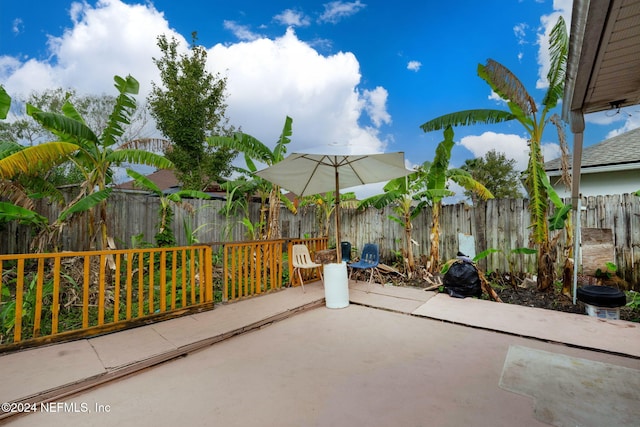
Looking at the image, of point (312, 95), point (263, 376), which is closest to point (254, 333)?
point (263, 376)

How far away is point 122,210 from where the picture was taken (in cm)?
669

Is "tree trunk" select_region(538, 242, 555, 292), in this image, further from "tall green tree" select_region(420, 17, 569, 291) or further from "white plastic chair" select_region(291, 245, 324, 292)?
"white plastic chair" select_region(291, 245, 324, 292)

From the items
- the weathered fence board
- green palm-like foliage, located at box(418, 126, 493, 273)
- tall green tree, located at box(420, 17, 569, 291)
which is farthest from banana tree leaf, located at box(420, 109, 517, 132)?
the weathered fence board

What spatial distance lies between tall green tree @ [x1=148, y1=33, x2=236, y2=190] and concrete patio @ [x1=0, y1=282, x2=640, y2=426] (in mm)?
7943

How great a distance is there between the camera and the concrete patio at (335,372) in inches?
73.2

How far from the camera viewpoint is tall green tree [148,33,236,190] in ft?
32.4

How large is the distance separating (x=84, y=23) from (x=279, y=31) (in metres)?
6.41

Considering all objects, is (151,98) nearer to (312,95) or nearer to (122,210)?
(122,210)

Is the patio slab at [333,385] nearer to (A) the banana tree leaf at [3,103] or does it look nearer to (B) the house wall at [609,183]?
(A) the banana tree leaf at [3,103]

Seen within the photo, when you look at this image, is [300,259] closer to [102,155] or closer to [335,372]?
[335,372]

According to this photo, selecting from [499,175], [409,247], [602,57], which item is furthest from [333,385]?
[499,175]

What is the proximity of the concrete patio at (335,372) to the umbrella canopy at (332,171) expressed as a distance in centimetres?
171

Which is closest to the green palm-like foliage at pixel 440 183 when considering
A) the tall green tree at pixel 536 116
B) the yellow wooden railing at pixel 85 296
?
the tall green tree at pixel 536 116

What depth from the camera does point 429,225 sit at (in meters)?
6.77
